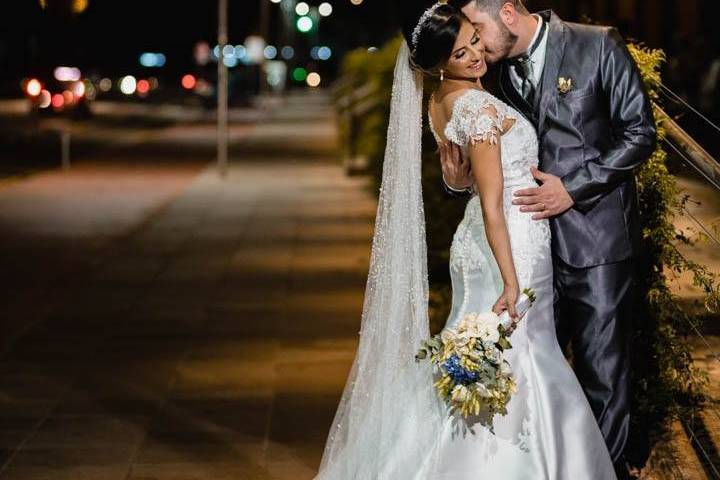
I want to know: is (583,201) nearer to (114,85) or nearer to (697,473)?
(697,473)

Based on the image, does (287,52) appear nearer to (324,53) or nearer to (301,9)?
(301,9)

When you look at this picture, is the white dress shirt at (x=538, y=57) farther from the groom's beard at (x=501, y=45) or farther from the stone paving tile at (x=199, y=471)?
the stone paving tile at (x=199, y=471)

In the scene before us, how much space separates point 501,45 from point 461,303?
0.96m

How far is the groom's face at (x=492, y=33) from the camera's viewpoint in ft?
16.8

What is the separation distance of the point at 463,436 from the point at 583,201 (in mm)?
965

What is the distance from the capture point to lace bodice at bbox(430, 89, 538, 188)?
4.92 meters

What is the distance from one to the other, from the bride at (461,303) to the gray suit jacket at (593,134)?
13 cm

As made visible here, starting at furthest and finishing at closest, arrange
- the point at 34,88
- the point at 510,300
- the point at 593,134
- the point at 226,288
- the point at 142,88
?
the point at 142,88 < the point at 34,88 < the point at 226,288 < the point at 593,134 < the point at 510,300

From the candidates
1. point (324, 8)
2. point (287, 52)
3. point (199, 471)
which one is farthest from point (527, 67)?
point (324, 8)

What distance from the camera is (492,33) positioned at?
17.0 ft

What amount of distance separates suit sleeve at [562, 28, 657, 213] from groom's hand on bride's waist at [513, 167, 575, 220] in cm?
3

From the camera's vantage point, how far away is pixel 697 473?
6.27 metres

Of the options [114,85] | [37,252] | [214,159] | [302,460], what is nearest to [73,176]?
[214,159]

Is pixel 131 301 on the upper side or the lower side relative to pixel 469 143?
lower
